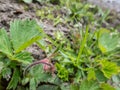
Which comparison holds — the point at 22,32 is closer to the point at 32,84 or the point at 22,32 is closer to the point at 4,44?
the point at 4,44

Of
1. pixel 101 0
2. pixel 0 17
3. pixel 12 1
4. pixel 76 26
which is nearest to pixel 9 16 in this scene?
pixel 0 17

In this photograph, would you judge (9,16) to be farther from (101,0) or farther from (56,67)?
(101,0)

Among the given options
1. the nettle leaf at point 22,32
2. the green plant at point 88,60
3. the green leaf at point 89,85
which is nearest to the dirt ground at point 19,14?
the green plant at point 88,60

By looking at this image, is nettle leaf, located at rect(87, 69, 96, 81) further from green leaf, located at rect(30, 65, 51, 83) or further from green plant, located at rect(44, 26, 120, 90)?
green leaf, located at rect(30, 65, 51, 83)

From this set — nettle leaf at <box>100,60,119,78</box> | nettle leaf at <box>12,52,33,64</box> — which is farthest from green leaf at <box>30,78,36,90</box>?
nettle leaf at <box>100,60,119,78</box>

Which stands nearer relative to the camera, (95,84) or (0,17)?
(95,84)

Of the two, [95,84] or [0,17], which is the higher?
[0,17]
